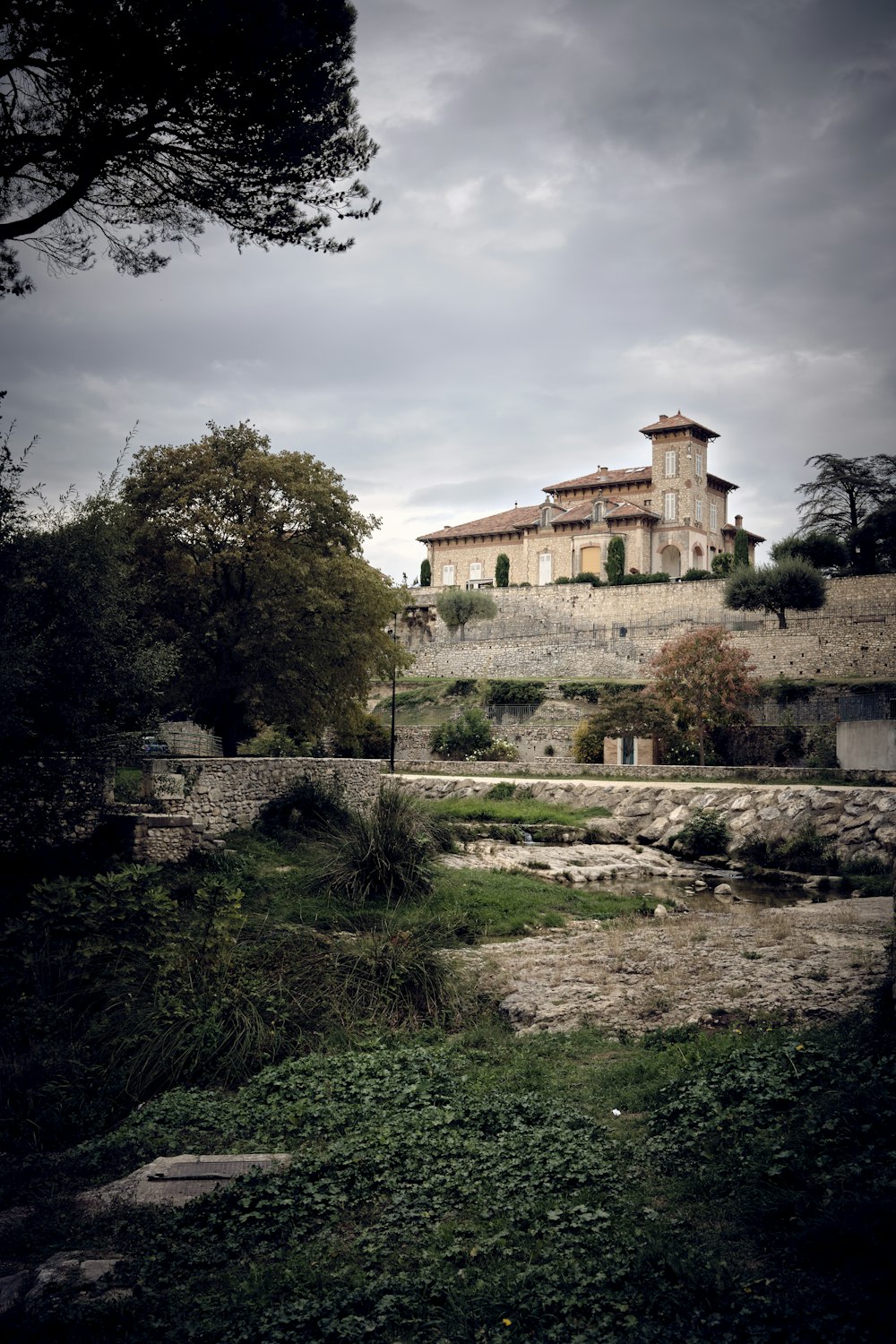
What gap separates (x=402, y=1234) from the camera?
15.3ft

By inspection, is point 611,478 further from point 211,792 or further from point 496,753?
point 211,792

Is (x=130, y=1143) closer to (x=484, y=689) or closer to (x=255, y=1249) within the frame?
(x=255, y=1249)

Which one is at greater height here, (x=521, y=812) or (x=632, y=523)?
(x=632, y=523)

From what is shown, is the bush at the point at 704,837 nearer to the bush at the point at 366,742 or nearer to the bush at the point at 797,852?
the bush at the point at 797,852

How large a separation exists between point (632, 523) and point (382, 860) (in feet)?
156

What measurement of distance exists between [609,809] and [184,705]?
11295 millimetres

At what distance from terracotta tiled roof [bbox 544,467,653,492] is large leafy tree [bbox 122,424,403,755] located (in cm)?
4162

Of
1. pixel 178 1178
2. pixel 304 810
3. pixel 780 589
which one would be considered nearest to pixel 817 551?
pixel 780 589

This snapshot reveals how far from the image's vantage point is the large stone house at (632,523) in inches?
2292

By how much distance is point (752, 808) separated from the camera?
22953 millimetres

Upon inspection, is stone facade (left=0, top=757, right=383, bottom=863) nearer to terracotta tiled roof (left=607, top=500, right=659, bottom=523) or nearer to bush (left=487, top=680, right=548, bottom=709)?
bush (left=487, top=680, right=548, bottom=709)

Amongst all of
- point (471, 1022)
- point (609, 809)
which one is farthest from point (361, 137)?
point (609, 809)

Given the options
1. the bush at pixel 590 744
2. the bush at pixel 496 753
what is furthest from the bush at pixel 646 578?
the bush at pixel 590 744

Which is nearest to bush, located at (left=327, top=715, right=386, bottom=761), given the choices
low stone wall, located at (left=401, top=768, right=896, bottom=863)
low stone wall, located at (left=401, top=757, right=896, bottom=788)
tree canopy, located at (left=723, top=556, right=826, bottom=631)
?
low stone wall, located at (left=401, top=757, right=896, bottom=788)
